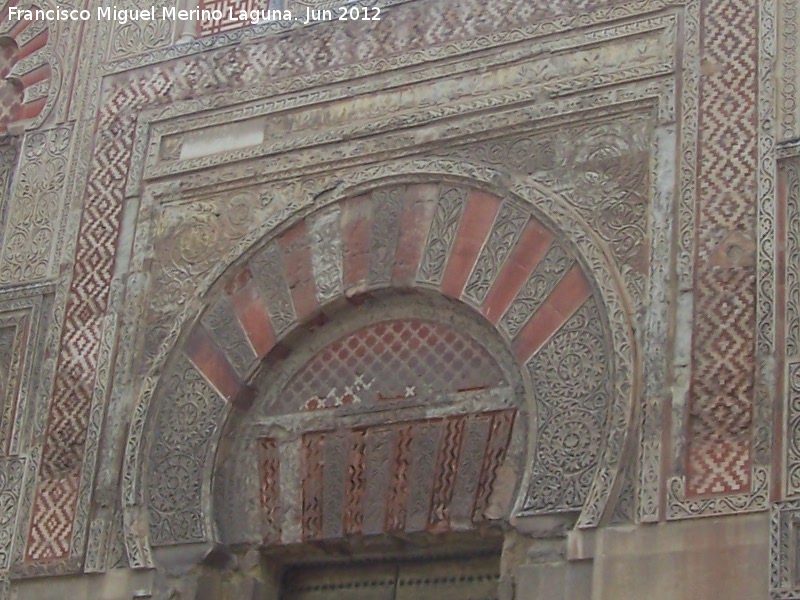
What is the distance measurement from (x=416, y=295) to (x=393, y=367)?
1.06ft

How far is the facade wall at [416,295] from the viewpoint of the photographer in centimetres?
630

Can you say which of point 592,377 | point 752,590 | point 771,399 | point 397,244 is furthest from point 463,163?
point 752,590

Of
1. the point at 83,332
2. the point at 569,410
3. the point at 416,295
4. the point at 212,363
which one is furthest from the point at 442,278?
the point at 83,332

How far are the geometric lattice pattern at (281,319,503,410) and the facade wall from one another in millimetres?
25

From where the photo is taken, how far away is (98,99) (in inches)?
333

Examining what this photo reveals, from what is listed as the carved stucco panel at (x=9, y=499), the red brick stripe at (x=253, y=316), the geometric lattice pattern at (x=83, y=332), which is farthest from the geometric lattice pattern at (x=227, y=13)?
the carved stucco panel at (x=9, y=499)

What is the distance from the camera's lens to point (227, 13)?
8414mm

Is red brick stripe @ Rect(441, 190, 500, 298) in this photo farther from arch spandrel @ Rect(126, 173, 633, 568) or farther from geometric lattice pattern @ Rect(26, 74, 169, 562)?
geometric lattice pattern @ Rect(26, 74, 169, 562)

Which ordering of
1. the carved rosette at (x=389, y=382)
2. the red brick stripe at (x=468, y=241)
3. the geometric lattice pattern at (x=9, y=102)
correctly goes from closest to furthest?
the carved rosette at (x=389, y=382) → the red brick stripe at (x=468, y=241) → the geometric lattice pattern at (x=9, y=102)

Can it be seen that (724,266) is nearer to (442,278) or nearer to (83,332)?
(442,278)

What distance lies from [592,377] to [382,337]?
3.51ft

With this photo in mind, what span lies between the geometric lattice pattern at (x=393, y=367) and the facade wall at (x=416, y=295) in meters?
0.02

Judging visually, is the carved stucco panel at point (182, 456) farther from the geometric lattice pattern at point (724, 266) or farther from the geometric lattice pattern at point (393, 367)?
the geometric lattice pattern at point (724, 266)

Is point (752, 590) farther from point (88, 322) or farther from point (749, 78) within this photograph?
point (88, 322)
